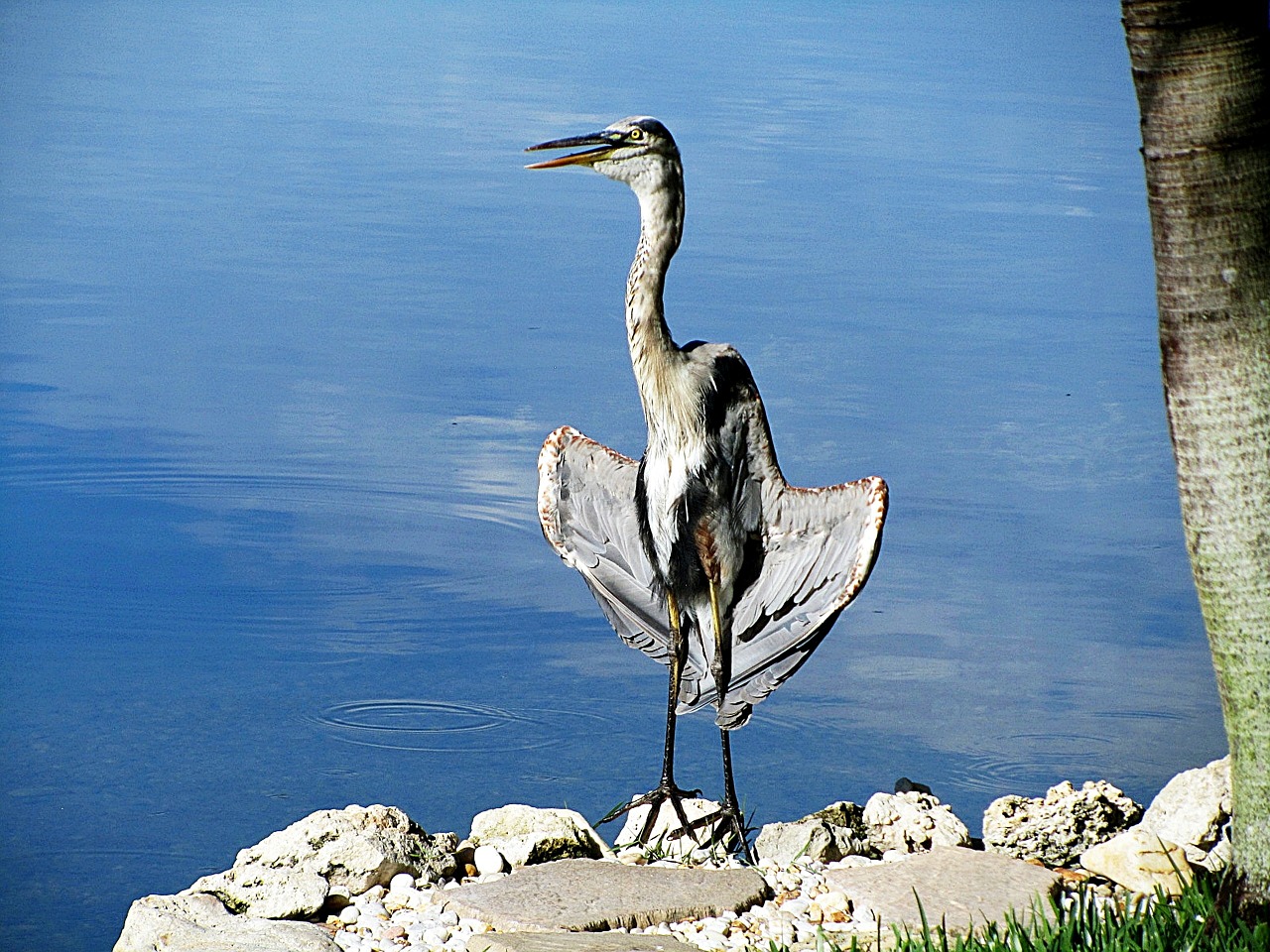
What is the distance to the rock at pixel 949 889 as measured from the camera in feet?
10.3

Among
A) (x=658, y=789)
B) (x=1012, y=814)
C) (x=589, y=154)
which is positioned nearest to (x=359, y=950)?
(x=658, y=789)

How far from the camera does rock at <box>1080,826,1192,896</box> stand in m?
3.34

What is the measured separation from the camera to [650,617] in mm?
4078

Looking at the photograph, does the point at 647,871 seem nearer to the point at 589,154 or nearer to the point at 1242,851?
the point at 1242,851

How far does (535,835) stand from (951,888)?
0.99 m

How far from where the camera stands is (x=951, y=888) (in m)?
3.27

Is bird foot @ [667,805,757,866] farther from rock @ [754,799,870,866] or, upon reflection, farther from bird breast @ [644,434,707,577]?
bird breast @ [644,434,707,577]

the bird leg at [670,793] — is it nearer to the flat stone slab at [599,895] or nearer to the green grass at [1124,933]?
the flat stone slab at [599,895]

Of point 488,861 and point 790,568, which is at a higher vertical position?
point 790,568

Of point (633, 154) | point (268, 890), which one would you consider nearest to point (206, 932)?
point (268, 890)

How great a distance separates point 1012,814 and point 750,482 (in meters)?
1.07

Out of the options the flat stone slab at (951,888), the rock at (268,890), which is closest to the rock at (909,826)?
the flat stone slab at (951,888)

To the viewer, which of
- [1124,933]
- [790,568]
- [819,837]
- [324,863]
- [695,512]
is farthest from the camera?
[790,568]

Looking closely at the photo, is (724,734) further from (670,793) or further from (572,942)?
(572,942)
